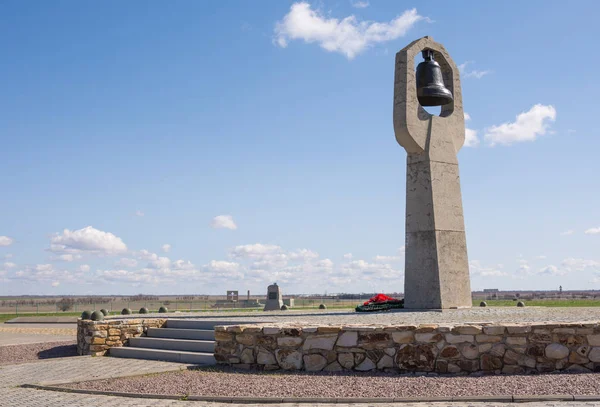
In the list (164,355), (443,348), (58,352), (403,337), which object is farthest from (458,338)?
(58,352)

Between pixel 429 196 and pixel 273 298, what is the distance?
17.2 metres

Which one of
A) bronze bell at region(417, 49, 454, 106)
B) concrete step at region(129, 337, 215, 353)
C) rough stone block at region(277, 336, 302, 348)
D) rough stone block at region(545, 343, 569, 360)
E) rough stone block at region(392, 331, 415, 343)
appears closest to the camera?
rough stone block at region(545, 343, 569, 360)

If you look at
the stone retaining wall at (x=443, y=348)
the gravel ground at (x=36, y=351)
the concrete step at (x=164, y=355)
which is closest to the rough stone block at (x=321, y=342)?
the stone retaining wall at (x=443, y=348)

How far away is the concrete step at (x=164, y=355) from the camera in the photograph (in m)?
11.0

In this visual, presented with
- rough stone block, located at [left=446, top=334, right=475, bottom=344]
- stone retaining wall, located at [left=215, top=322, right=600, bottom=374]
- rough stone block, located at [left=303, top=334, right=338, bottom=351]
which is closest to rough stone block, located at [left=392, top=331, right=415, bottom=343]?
stone retaining wall, located at [left=215, top=322, right=600, bottom=374]

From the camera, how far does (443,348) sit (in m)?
8.96

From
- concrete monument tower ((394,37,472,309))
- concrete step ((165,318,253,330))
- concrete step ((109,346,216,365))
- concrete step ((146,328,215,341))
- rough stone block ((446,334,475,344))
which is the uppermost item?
concrete monument tower ((394,37,472,309))

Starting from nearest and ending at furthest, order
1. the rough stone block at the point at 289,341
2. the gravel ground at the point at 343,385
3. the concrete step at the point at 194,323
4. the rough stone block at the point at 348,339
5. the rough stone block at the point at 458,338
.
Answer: the gravel ground at the point at 343,385 < the rough stone block at the point at 458,338 < the rough stone block at the point at 348,339 < the rough stone block at the point at 289,341 < the concrete step at the point at 194,323

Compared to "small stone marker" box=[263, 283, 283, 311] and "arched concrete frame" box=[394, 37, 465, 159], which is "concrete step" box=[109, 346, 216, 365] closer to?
"arched concrete frame" box=[394, 37, 465, 159]

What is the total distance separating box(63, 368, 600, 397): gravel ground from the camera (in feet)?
25.0

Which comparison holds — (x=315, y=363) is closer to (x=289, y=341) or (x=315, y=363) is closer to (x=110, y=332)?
(x=289, y=341)

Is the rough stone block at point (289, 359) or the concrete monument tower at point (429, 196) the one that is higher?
the concrete monument tower at point (429, 196)

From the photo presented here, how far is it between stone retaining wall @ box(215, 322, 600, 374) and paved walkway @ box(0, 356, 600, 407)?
6.20 ft

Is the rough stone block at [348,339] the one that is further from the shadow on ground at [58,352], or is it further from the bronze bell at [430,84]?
the bronze bell at [430,84]
